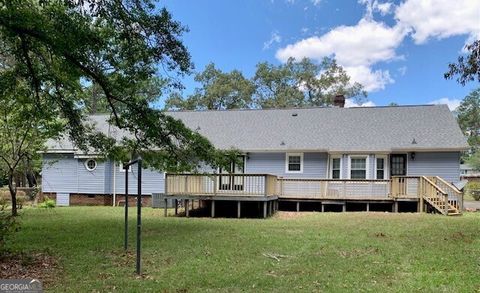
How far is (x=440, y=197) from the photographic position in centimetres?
1706

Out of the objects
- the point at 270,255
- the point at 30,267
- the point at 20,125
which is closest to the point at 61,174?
the point at 20,125

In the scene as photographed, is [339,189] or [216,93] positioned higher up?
[216,93]

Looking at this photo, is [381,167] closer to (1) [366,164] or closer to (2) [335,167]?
(1) [366,164]

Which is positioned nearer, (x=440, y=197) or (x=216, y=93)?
(x=440, y=197)

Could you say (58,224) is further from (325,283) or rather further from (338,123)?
(338,123)

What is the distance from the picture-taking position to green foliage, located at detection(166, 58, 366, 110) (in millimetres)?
44250

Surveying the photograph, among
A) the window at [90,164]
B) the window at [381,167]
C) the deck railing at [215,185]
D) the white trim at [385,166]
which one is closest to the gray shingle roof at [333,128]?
the white trim at [385,166]

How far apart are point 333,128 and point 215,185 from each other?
825 cm

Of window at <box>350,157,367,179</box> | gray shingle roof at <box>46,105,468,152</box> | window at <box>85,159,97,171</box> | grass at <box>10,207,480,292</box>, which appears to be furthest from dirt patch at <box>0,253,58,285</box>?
window at <box>85,159,97,171</box>

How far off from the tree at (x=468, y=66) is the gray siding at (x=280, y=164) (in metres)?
10.8

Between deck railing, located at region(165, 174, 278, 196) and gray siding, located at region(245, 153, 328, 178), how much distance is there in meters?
4.31

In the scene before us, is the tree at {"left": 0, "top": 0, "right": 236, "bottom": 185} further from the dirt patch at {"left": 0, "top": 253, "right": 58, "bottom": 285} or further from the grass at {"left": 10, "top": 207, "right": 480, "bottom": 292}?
the dirt patch at {"left": 0, "top": 253, "right": 58, "bottom": 285}

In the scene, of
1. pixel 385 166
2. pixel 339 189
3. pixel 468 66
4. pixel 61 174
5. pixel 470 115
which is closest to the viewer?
pixel 468 66

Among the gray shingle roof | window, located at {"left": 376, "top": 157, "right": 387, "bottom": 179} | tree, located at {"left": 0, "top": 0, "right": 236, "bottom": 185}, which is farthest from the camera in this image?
window, located at {"left": 376, "top": 157, "right": 387, "bottom": 179}
